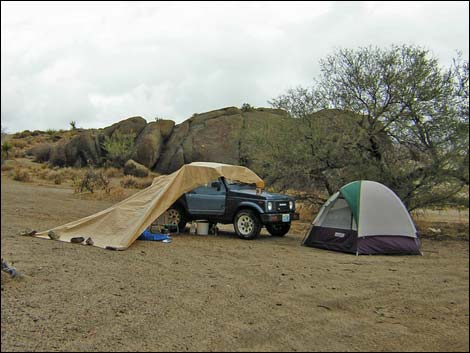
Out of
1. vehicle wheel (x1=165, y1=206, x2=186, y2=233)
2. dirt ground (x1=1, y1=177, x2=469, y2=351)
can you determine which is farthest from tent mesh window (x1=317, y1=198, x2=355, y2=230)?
vehicle wheel (x1=165, y1=206, x2=186, y2=233)

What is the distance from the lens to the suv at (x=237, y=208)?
1109cm

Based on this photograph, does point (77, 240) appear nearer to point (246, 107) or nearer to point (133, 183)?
point (133, 183)

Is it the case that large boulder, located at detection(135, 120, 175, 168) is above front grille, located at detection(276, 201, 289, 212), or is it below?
above

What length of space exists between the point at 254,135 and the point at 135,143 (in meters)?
21.1

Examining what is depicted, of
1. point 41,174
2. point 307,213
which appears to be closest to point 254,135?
point 307,213

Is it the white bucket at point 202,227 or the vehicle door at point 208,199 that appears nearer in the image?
the vehicle door at point 208,199

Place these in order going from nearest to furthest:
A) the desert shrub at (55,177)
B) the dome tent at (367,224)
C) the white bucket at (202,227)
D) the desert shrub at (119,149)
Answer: the dome tent at (367,224) → the white bucket at (202,227) → the desert shrub at (55,177) → the desert shrub at (119,149)

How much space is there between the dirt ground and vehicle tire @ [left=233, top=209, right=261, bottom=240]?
183 centimetres

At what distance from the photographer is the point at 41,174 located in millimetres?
27922

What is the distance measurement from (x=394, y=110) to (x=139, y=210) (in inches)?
273

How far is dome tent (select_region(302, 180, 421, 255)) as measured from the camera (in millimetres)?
8258

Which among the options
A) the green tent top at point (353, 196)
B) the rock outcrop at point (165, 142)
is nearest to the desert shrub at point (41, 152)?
the rock outcrop at point (165, 142)

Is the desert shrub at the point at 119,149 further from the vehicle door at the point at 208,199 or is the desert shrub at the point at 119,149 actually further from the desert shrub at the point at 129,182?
the vehicle door at the point at 208,199

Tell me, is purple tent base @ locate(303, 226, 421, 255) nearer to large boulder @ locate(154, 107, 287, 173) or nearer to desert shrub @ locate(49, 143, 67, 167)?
large boulder @ locate(154, 107, 287, 173)
